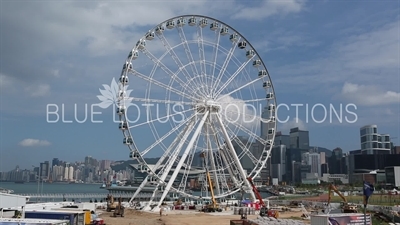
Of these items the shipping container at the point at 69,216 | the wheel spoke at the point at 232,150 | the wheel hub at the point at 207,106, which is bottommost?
the shipping container at the point at 69,216

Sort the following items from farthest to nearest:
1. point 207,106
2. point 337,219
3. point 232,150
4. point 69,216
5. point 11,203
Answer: point 232,150
point 207,106
point 11,203
point 69,216
point 337,219

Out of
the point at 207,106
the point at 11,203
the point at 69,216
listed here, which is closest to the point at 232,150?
the point at 207,106

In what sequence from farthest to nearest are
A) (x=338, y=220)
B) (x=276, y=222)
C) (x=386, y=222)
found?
(x=386, y=222) < (x=276, y=222) < (x=338, y=220)

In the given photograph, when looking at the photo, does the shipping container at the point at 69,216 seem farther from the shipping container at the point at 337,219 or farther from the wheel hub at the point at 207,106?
the wheel hub at the point at 207,106

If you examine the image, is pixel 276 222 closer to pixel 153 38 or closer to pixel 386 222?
pixel 386 222

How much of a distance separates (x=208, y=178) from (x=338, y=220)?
36.2 m

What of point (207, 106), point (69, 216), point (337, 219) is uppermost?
point (207, 106)

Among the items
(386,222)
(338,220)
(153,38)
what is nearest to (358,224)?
(338,220)

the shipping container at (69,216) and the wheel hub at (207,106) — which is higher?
the wheel hub at (207,106)

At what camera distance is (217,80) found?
171 feet

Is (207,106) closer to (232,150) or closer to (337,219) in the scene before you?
(232,150)

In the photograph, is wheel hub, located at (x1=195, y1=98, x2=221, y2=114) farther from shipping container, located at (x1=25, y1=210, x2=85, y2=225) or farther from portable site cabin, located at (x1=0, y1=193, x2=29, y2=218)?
shipping container, located at (x1=25, y1=210, x2=85, y2=225)

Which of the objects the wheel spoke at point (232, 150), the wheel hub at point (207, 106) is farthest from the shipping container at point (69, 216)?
the wheel spoke at point (232, 150)

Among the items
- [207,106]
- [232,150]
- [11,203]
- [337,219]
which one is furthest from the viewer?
[232,150]
